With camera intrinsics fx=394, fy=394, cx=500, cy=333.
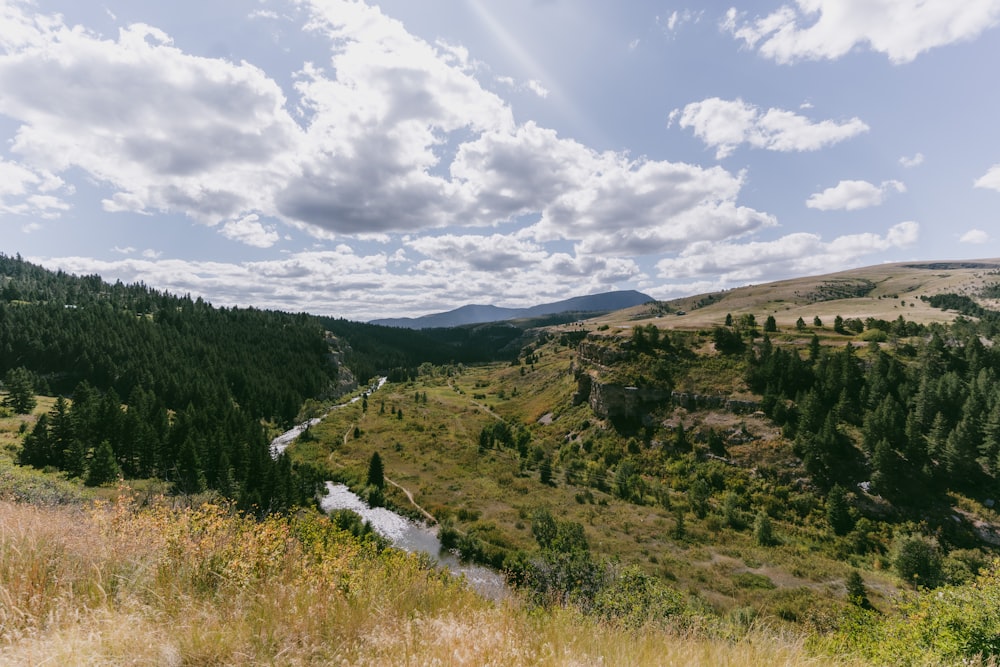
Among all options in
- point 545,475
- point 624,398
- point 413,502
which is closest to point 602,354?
point 624,398

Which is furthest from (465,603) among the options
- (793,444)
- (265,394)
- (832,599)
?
(265,394)

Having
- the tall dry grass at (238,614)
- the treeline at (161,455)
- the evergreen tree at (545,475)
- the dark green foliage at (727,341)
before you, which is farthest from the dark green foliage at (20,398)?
the dark green foliage at (727,341)

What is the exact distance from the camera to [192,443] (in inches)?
2110

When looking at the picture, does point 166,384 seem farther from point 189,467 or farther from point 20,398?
point 189,467

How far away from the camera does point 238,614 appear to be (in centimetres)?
537

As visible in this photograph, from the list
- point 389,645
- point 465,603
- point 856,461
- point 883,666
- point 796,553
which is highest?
point 389,645

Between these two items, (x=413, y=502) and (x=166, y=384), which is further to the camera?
(x=166, y=384)

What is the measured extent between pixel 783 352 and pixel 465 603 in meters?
76.0

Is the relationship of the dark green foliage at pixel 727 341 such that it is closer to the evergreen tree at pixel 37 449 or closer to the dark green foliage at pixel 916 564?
the dark green foliage at pixel 916 564

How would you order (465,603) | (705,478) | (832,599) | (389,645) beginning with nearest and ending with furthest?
(389,645) → (465,603) → (832,599) → (705,478)

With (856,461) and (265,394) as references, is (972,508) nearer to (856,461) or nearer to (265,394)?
(856,461)

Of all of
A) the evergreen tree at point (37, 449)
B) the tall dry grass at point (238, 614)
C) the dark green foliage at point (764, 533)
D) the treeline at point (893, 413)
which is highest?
the tall dry grass at point (238, 614)

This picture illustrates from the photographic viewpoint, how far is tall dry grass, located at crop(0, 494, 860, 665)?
4602mm

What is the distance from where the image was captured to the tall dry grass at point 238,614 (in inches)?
181
